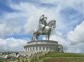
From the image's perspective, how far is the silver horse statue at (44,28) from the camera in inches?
3213

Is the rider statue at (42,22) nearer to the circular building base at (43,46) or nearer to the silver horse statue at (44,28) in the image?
the silver horse statue at (44,28)

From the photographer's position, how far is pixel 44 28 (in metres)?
82.7

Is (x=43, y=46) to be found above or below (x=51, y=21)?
below

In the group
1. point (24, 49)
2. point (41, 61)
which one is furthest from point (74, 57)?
point (24, 49)

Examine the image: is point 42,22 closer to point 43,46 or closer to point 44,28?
point 44,28

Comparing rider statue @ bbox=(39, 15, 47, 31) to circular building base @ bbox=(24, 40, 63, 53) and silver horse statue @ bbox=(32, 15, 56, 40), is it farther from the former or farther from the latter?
circular building base @ bbox=(24, 40, 63, 53)

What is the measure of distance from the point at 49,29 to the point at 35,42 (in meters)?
5.32

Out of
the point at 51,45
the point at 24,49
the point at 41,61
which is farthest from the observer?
the point at 24,49

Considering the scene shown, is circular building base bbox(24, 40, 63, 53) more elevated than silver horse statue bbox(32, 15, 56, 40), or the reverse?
silver horse statue bbox(32, 15, 56, 40)

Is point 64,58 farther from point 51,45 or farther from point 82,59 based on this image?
point 51,45

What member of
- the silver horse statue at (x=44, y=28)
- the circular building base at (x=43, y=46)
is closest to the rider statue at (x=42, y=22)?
the silver horse statue at (x=44, y=28)

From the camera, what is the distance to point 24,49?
8800 cm

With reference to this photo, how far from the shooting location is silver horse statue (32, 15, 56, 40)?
81600 millimetres


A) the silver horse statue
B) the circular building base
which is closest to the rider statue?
the silver horse statue
